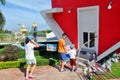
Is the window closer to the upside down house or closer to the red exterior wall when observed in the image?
the upside down house

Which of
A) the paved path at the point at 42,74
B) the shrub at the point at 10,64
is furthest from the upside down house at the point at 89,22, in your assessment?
the shrub at the point at 10,64

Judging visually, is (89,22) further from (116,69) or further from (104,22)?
(116,69)

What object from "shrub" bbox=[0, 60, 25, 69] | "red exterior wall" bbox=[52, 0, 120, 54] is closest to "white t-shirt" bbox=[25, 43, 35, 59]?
"shrub" bbox=[0, 60, 25, 69]

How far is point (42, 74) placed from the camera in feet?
38.1

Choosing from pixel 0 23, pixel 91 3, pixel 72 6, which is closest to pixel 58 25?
pixel 72 6

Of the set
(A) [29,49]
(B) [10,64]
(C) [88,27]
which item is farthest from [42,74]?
(C) [88,27]

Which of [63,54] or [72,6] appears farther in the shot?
[72,6]

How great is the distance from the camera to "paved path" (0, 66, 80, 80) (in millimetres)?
10836

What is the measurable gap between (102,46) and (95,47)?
2.47 feet

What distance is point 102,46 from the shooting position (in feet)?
44.9

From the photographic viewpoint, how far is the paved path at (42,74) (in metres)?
10.8

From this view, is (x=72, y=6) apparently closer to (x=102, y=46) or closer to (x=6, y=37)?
(x=102, y=46)

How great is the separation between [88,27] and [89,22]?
14.6 inches

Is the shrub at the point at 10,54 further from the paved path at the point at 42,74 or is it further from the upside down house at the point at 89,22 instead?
the upside down house at the point at 89,22
